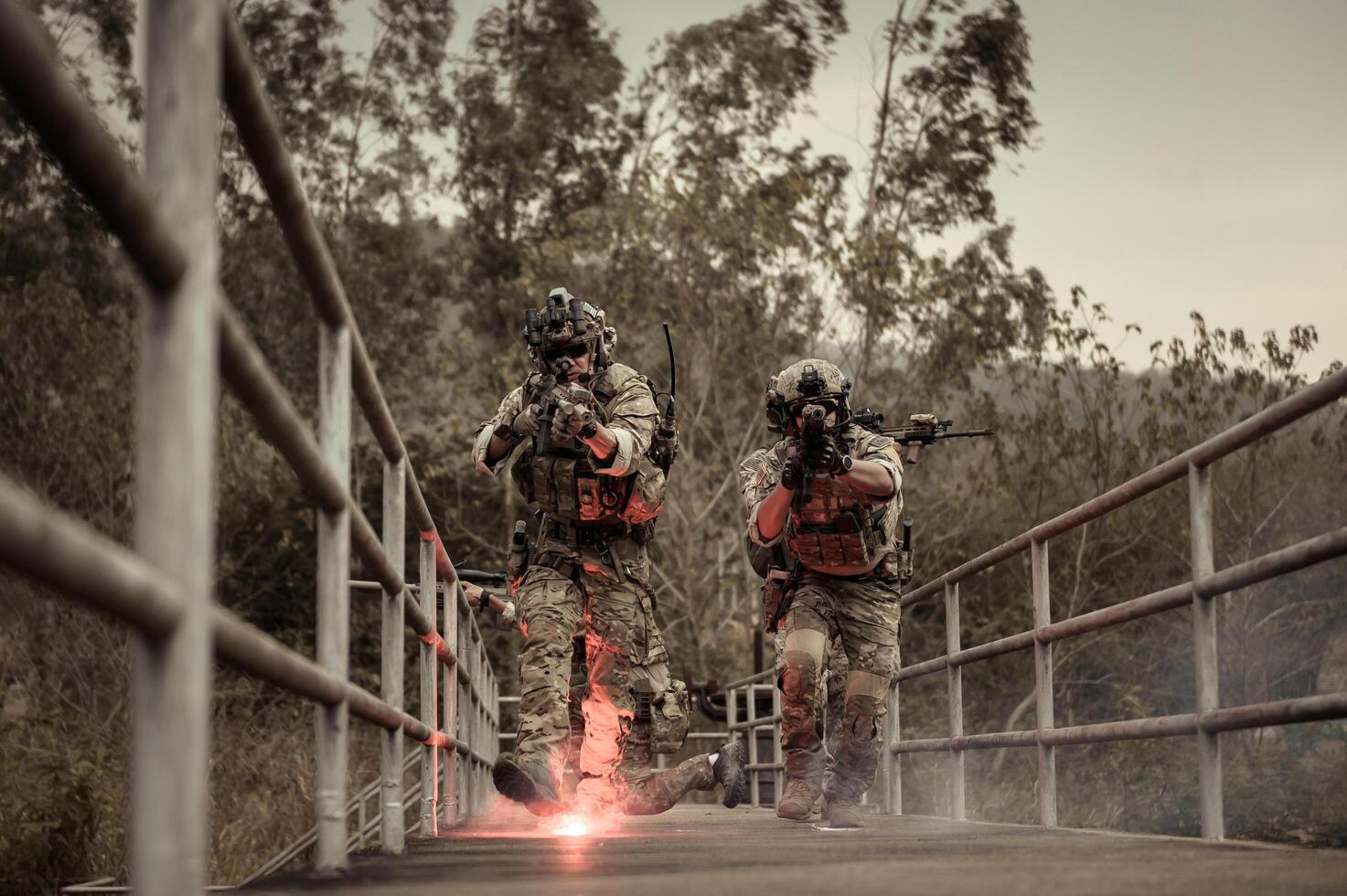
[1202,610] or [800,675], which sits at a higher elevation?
[1202,610]

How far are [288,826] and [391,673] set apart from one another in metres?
14.5

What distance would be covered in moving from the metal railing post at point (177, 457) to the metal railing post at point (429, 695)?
10.6 ft

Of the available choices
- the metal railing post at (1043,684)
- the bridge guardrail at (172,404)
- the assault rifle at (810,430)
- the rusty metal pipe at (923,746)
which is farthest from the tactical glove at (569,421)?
the bridge guardrail at (172,404)

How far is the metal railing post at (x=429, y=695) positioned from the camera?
5.12 m

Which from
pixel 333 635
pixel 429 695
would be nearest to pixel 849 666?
pixel 429 695

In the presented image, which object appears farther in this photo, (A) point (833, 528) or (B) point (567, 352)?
(A) point (833, 528)

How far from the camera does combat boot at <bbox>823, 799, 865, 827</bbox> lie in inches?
260

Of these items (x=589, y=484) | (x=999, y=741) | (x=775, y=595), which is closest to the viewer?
(x=999, y=741)

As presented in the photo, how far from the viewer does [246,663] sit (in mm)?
2156

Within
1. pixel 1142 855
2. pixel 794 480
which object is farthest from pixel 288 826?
pixel 1142 855

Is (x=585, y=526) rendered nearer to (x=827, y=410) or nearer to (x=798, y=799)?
(x=827, y=410)

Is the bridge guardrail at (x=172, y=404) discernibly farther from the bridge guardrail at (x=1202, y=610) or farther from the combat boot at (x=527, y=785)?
the combat boot at (x=527, y=785)

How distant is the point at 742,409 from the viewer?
80.2 feet

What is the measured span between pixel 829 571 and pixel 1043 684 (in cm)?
158
